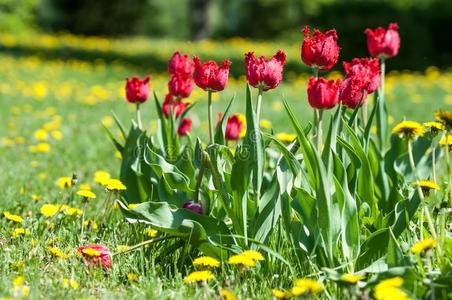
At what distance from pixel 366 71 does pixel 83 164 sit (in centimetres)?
232

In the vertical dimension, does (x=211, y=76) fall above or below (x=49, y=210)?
above

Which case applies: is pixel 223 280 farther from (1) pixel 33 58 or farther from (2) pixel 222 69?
(1) pixel 33 58

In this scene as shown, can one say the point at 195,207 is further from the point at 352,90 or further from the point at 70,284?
the point at 352,90

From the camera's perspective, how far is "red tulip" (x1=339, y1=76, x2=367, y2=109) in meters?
2.10

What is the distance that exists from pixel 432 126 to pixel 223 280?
0.83 meters

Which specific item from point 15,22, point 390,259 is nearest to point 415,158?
point 390,259

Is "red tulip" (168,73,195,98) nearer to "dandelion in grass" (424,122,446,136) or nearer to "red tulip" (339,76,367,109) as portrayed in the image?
"red tulip" (339,76,367,109)

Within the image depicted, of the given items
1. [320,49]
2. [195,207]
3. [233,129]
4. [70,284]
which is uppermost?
[320,49]

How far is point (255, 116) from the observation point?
2021 millimetres

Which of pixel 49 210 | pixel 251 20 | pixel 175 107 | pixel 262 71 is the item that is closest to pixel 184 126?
pixel 175 107

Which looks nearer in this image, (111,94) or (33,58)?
(111,94)

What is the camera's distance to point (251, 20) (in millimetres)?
20969

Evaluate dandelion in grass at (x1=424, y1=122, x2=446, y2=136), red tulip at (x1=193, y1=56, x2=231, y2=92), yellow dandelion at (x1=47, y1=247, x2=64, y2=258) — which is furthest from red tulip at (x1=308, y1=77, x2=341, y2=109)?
yellow dandelion at (x1=47, y1=247, x2=64, y2=258)

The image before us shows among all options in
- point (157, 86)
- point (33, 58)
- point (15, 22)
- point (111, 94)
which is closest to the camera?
point (111, 94)
